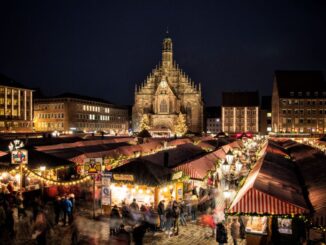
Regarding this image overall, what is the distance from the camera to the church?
85000 millimetres

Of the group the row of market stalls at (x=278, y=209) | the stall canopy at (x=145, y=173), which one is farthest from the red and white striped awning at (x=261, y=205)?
the stall canopy at (x=145, y=173)

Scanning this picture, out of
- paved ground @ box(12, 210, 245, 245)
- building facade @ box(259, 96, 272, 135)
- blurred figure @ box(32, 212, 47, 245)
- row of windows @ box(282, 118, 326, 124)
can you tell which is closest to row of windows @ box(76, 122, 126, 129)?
building facade @ box(259, 96, 272, 135)

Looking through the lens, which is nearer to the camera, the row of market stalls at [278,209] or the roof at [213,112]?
→ the row of market stalls at [278,209]

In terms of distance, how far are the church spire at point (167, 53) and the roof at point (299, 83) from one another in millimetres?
28031

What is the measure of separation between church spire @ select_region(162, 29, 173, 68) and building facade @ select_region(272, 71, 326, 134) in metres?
28.2

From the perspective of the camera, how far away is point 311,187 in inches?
507

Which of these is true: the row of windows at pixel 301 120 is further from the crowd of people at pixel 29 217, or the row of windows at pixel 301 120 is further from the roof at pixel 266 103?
the crowd of people at pixel 29 217

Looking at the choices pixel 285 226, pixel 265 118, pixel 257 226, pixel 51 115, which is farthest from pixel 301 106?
pixel 285 226

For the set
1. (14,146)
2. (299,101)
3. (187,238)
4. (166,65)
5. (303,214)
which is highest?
(166,65)

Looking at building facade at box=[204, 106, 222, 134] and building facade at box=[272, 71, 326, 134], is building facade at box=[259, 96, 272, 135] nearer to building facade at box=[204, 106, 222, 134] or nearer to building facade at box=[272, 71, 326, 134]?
building facade at box=[272, 71, 326, 134]

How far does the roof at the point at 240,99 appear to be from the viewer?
95875 mm

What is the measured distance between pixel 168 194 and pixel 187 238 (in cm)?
371

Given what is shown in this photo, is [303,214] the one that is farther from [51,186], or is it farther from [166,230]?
[51,186]

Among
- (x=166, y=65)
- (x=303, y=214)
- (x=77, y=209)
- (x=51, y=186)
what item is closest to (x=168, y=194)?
(x=77, y=209)
